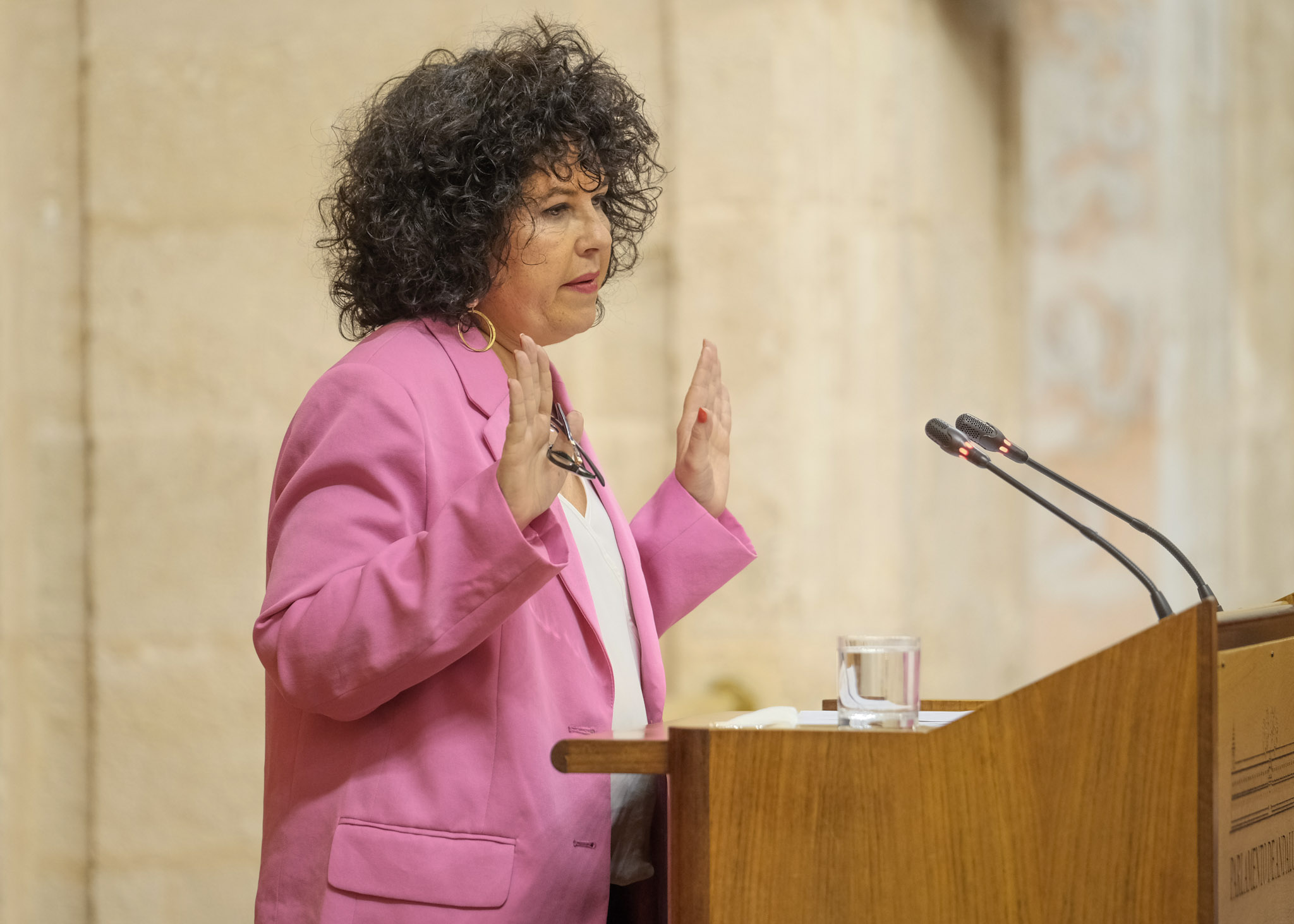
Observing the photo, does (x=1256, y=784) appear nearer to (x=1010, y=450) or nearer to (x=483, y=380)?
(x=1010, y=450)

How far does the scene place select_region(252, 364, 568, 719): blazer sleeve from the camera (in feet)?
5.21

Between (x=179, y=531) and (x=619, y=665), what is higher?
(x=179, y=531)

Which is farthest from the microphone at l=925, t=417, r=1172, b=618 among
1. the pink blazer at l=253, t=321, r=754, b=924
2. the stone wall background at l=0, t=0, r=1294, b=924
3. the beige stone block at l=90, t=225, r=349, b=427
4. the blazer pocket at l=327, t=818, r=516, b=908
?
the beige stone block at l=90, t=225, r=349, b=427

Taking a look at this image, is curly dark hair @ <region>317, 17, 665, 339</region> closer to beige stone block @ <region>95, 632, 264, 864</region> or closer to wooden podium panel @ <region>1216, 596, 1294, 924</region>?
wooden podium panel @ <region>1216, 596, 1294, 924</region>

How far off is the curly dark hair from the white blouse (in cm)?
38

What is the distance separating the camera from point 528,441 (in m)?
1.58

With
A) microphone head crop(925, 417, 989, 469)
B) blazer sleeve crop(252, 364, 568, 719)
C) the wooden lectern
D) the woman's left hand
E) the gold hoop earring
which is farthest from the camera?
the woman's left hand

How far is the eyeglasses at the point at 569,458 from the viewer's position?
5.45ft

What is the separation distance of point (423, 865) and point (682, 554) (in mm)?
775

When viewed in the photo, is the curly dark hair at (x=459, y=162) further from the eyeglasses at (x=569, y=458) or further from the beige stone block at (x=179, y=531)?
the beige stone block at (x=179, y=531)

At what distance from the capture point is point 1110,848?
131 cm

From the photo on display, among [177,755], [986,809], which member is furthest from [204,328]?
[986,809]

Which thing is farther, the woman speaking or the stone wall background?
the stone wall background

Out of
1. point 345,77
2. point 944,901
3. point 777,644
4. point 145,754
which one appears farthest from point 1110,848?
point 345,77
